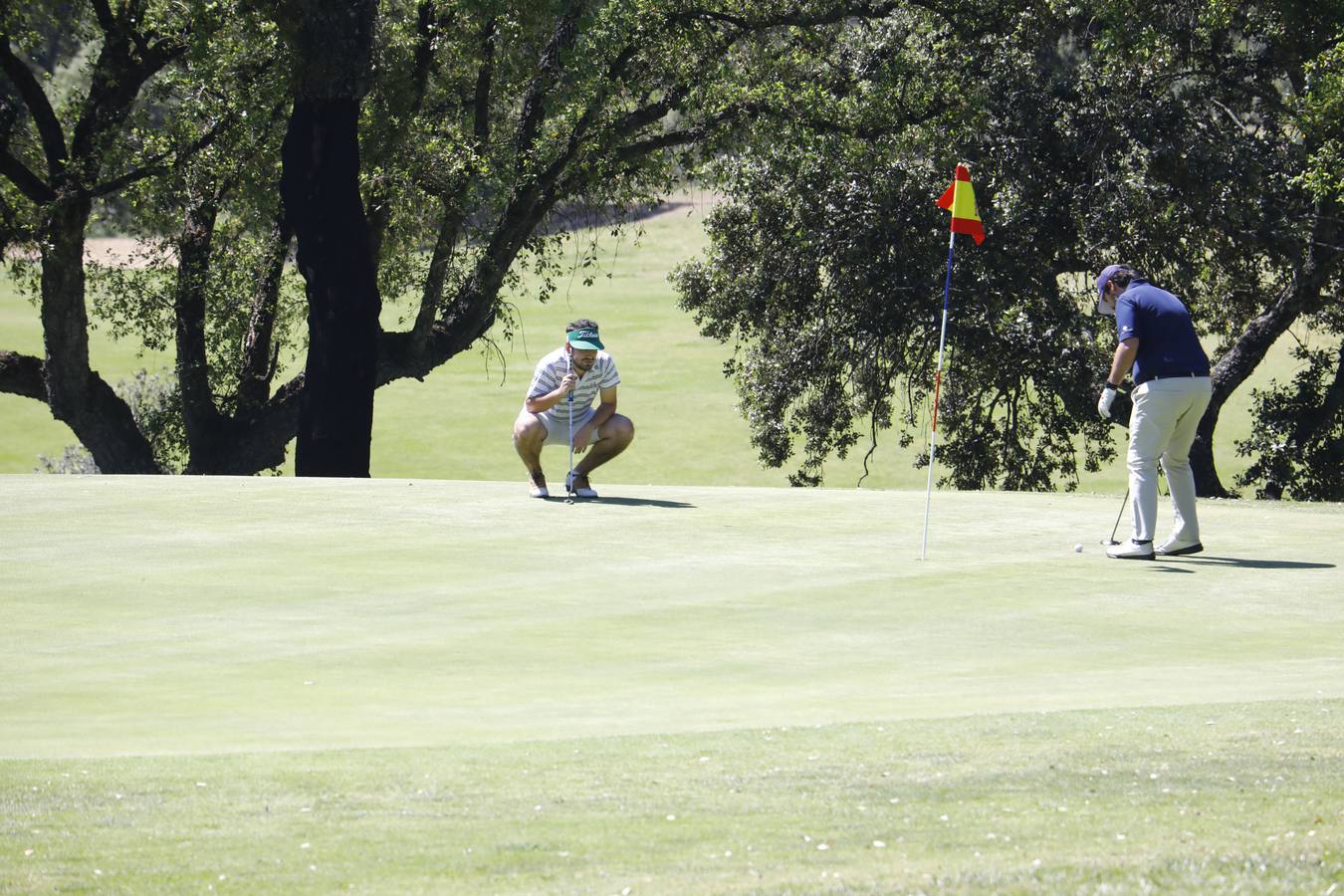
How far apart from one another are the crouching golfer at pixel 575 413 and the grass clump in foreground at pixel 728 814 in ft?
25.1

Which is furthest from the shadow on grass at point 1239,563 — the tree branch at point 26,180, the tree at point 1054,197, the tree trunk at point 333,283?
the tree branch at point 26,180

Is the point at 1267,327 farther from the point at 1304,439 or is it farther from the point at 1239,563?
the point at 1239,563

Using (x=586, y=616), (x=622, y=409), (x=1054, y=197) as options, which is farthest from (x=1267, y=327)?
(x=622, y=409)

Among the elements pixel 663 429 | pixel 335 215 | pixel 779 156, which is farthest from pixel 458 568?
pixel 663 429

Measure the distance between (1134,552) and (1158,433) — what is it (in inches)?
35.3

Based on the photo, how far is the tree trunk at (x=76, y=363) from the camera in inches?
1070

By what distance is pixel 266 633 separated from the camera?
8727 millimetres

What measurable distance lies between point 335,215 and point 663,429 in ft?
112

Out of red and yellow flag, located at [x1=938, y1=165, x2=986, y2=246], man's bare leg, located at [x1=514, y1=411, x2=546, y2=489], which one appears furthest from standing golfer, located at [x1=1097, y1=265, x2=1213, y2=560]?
man's bare leg, located at [x1=514, y1=411, x2=546, y2=489]

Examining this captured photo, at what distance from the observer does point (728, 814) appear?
17.9 ft

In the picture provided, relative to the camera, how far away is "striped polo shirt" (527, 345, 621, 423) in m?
14.2

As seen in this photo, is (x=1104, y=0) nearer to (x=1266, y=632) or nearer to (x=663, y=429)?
(x=1266, y=632)

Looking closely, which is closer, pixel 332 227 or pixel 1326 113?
pixel 1326 113

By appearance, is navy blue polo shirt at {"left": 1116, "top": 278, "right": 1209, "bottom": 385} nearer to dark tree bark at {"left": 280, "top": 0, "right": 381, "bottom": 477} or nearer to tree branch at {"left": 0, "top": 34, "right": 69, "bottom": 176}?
dark tree bark at {"left": 280, "top": 0, "right": 381, "bottom": 477}
